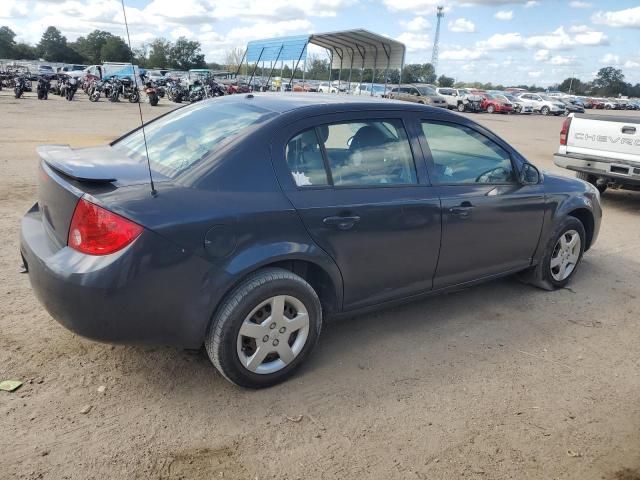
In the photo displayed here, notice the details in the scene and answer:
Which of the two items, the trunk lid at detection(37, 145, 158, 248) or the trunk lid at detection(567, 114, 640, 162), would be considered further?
the trunk lid at detection(567, 114, 640, 162)

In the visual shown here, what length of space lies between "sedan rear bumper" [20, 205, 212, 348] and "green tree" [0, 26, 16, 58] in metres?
104

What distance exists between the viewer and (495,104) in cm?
3762

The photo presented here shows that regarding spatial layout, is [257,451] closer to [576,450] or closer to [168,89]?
[576,450]

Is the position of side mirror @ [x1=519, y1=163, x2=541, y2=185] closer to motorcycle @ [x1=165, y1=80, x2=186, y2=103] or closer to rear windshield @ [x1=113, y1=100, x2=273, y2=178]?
rear windshield @ [x1=113, y1=100, x2=273, y2=178]

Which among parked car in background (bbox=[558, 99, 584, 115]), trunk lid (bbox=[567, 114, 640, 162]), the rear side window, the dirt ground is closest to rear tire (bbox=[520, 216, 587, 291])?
the dirt ground

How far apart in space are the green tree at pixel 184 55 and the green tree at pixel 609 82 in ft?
245

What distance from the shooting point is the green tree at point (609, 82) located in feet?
331

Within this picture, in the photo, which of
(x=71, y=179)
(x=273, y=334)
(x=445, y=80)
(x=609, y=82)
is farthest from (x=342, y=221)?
(x=609, y=82)

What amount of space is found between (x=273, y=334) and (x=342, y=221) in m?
0.77

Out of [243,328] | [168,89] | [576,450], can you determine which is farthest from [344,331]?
[168,89]

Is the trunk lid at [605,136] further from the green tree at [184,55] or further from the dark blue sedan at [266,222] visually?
the green tree at [184,55]

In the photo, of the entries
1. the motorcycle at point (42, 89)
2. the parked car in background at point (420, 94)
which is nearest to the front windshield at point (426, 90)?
the parked car in background at point (420, 94)

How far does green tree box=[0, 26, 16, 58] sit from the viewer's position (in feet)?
293

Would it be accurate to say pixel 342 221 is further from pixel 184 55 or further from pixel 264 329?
pixel 184 55
